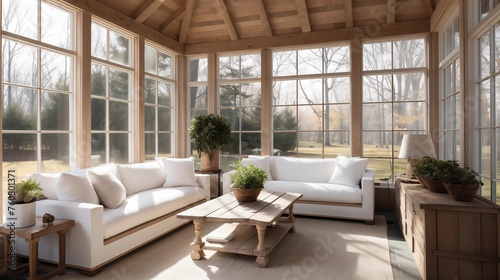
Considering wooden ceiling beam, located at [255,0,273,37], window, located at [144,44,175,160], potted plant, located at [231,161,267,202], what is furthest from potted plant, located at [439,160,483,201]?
window, located at [144,44,175,160]

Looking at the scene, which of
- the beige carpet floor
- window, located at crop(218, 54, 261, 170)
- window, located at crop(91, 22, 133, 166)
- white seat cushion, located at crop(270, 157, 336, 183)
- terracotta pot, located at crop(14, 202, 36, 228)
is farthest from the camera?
window, located at crop(218, 54, 261, 170)

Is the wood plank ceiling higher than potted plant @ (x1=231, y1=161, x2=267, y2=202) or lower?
higher

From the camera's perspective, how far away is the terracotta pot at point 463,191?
8.37 ft

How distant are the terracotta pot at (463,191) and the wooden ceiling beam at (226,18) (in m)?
4.44

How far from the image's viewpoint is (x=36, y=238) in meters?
2.55

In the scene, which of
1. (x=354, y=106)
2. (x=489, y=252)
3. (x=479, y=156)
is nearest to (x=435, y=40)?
(x=354, y=106)

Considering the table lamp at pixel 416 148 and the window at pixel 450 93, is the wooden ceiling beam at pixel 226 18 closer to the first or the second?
the window at pixel 450 93

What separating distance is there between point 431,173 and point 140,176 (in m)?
3.49

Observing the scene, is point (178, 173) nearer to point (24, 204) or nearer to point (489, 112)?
point (24, 204)

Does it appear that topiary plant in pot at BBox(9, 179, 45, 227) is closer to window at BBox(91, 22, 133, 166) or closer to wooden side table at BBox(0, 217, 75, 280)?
wooden side table at BBox(0, 217, 75, 280)

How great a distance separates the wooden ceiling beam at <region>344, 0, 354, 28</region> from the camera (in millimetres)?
4969

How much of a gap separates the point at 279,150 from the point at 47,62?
12.4ft

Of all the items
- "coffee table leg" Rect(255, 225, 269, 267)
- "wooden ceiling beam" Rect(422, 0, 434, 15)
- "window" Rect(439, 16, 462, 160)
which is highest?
"wooden ceiling beam" Rect(422, 0, 434, 15)

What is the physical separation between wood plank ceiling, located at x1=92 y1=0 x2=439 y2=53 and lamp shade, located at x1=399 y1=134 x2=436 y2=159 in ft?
7.16
